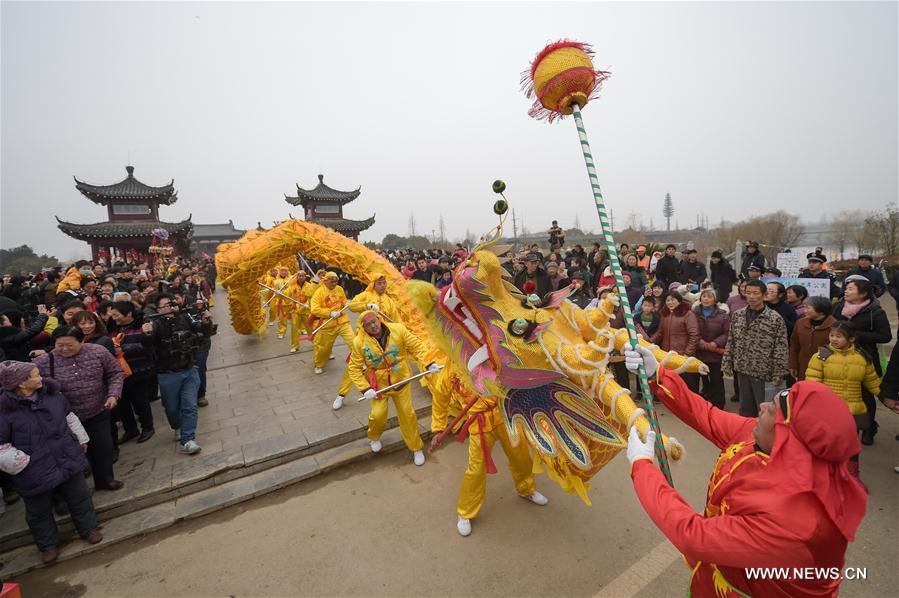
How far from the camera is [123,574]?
2.70m

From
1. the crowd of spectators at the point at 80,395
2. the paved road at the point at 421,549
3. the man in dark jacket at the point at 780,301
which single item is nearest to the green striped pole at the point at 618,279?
the paved road at the point at 421,549

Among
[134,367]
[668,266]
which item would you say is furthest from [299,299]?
[668,266]

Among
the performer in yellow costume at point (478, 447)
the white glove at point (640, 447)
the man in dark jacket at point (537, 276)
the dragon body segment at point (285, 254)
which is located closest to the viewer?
the white glove at point (640, 447)

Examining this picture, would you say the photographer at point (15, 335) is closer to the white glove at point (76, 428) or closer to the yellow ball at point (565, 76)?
the white glove at point (76, 428)

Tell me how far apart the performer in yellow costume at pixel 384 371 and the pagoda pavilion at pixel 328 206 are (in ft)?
74.9

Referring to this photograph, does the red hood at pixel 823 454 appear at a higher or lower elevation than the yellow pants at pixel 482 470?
higher

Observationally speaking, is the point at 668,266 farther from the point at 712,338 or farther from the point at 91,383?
the point at 91,383

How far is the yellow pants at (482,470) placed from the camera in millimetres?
2783

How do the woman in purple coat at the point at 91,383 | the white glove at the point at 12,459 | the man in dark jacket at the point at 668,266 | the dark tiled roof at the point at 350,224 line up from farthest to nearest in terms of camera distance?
the dark tiled roof at the point at 350,224, the man in dark jacket at the point at 668,266, the woman in purple coat at the point at 91,383, the white glove at the point at 12,459

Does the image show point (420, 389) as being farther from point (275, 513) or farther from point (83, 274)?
point (83, 274)

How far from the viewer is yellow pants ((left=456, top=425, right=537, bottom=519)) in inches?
110

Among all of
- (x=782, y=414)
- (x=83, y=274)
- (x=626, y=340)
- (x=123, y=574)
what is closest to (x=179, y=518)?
(x=123, y=574)

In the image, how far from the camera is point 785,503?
1.13 m

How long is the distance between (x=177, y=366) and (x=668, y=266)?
7701 mm
